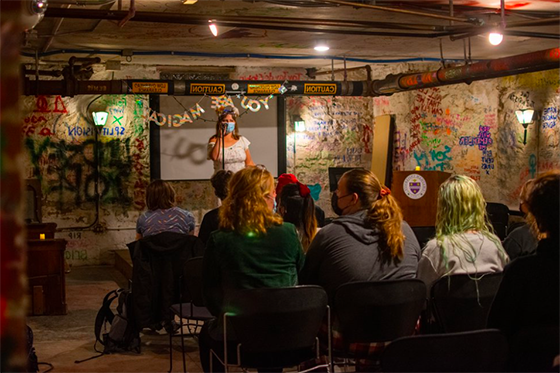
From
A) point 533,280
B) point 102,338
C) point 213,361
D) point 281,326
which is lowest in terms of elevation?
point 102,338

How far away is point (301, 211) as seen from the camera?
449 centimetres

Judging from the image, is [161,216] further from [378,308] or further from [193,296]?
[378,308]

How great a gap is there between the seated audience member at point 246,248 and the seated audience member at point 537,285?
120 cm

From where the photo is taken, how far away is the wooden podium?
9.12m

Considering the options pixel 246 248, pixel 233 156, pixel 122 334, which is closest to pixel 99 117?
pixel 233 156

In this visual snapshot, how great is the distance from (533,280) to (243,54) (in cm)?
773

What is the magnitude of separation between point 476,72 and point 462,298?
468 centimetres

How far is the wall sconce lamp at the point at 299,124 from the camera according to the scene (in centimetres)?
1115

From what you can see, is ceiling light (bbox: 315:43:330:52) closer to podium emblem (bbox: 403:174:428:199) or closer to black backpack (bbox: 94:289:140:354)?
podium emblem (bbox: 403:174:428:199)

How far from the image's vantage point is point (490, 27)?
5719mm

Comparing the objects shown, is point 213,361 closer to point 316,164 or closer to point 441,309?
point 441,309

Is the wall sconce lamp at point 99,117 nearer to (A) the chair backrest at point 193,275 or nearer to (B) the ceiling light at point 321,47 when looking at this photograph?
(B) the ceiling light at point 321,47

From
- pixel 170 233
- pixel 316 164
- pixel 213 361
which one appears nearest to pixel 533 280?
pixel 213 361

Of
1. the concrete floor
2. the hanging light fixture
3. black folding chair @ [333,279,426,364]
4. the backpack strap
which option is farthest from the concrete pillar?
the hanging light fixture
